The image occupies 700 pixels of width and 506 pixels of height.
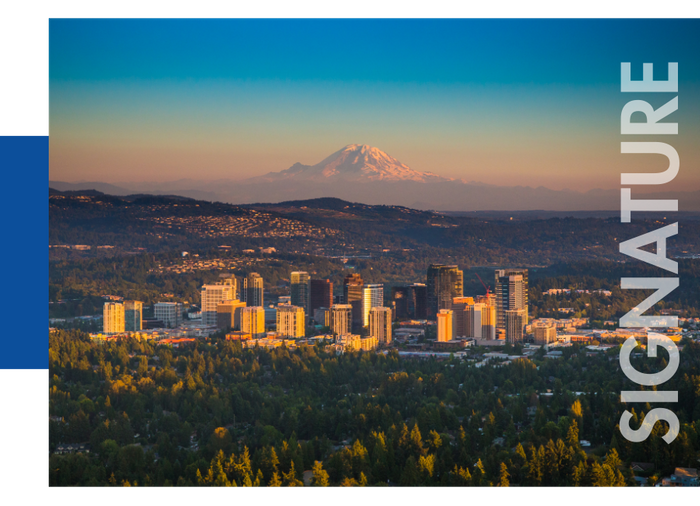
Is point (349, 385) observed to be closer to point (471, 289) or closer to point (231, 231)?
point (471, 289)

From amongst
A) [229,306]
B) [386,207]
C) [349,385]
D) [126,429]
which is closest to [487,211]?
[386,207]

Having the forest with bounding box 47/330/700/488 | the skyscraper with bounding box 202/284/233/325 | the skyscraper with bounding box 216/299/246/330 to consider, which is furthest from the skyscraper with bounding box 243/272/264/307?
the forest with bounding box 47/330/700/488

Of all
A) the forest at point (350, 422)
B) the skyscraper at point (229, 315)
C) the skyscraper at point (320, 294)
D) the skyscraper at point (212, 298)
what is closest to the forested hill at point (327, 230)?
the skyscraper at point (320, 294)

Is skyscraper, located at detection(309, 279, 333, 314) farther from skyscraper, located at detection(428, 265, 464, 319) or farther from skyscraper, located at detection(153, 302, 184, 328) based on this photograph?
skyscraper, located at detection(153, 302, 184, 328)

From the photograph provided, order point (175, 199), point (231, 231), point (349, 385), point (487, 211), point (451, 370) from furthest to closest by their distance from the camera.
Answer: point (231, 231) → point (175, 199) → point (487, 211) → point (451, 370) → point (349, 385)

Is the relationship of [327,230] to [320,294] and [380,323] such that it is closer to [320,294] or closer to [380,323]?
[320,294]

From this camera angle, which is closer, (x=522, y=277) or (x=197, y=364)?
(x=197, y=364)

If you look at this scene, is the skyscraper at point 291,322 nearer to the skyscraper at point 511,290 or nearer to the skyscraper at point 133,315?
the skyscraper at point 133,315
